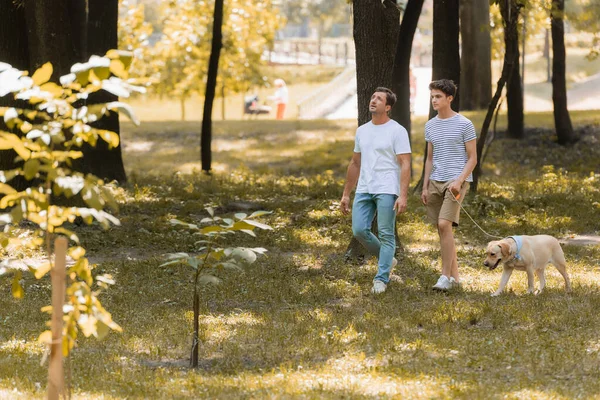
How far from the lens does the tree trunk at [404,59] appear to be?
57.0 ft

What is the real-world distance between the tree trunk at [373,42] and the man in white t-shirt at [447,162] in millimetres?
1692

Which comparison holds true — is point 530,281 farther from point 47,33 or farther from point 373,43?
point 47,33

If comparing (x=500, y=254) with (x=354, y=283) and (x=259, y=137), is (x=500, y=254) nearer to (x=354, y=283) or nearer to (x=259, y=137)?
(x=354, y=283)

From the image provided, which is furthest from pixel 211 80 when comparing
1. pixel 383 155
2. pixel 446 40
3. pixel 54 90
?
pixel 54 90

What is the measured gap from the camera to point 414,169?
22.4m

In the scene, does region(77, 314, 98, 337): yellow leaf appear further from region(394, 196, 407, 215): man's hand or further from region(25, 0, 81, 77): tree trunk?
region(25, 0, 81, 77): tree trunk

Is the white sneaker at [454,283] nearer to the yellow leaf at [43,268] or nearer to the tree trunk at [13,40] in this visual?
the yellow leaf at [43,268]

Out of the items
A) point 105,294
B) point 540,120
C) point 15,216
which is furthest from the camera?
point 540,120

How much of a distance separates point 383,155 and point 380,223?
0.67 meters

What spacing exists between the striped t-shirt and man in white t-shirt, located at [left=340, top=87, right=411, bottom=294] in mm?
308

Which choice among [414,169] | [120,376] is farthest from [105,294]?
[414,169]

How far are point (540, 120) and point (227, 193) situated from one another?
42.1ft

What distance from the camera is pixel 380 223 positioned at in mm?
9898

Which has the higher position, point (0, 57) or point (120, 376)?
point (0, 57)
